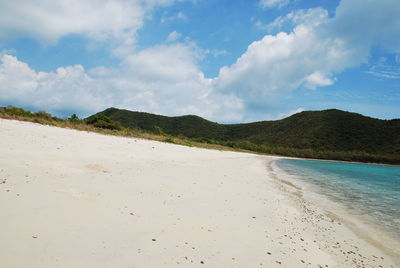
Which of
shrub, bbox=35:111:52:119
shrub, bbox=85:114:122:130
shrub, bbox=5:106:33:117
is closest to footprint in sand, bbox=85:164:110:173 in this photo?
shrub, bbox=5:106:33:117

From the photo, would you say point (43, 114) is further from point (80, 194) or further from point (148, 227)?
point (148, 227)

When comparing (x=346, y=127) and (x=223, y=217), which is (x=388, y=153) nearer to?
(x=346, y=127)

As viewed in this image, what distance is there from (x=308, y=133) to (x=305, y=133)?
0.99 metres

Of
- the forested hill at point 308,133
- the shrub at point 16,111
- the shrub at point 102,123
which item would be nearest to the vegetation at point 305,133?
the forested hill at point 308,133

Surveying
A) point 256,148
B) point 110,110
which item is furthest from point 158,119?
point 256,148

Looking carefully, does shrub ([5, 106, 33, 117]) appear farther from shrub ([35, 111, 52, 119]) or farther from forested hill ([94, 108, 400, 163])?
forested hill ([94, 108, 400, 163])

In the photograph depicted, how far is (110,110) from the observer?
99.9 meters

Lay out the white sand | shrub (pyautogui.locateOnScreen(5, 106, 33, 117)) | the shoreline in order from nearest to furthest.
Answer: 1. the white sand
2. the shoreline
3. shrub (pyautogui.locateOnScreen(5, 106, 33, 117))

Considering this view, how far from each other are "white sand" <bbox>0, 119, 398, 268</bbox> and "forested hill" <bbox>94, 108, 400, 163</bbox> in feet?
146

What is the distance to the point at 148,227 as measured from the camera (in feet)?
10.5

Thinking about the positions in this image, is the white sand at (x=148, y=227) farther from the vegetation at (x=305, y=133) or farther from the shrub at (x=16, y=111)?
the vegetation at (x=305, y=133)

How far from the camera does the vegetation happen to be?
6203 cm

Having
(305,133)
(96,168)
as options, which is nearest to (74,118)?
(96,168)

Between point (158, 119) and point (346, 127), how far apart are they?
79.2 meters
